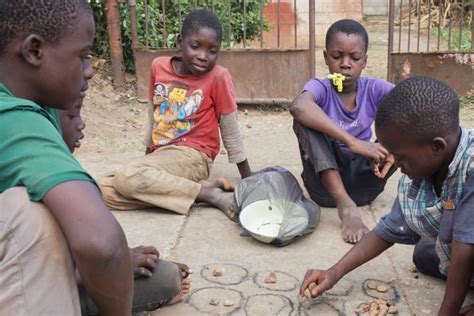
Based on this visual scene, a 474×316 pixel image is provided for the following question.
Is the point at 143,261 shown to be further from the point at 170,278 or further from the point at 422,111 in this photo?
the point at 422,111

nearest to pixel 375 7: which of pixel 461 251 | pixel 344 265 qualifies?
pixel 344 265

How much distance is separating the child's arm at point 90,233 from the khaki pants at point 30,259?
0.11 feet

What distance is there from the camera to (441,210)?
7.02 feet

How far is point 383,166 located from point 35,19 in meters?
1.98

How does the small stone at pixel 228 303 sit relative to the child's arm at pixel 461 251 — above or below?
below

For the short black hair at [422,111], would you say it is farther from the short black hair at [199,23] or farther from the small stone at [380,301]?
the short black hair at [199,23]

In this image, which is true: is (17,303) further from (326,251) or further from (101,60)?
(101,60)

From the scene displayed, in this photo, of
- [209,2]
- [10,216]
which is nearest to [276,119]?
[209,2]

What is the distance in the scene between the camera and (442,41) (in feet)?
34.2

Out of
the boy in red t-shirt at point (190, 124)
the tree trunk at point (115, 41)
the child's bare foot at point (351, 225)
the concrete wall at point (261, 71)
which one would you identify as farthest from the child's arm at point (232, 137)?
the tree trunk at point (115, 41)

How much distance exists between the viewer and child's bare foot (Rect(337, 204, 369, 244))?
295 cm

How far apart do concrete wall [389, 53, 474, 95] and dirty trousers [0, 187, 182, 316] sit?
487 cm

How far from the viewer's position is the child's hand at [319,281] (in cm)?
230

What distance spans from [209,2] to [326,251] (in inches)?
165
